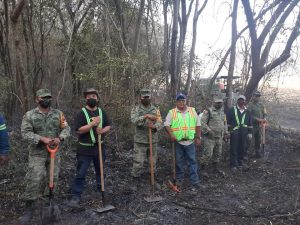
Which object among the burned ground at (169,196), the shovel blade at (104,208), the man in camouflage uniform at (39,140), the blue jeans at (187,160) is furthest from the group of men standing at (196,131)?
the man in camouflage uniform at (39,140)

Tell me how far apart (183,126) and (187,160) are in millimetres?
743

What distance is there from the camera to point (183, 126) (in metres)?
6.93

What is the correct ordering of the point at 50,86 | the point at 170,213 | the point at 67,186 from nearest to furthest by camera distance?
1. the point at 170,213
2. the point at 67,186
3. the point at 50,86

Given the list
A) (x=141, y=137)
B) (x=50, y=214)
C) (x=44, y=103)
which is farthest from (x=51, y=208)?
(x=141, y=137)

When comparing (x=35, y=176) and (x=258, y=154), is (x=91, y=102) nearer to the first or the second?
(x=35, y=176)

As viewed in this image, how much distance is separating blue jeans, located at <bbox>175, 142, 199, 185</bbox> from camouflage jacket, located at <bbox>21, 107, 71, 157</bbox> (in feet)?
8.23

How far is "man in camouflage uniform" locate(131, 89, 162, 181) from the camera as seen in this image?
6.86 meters

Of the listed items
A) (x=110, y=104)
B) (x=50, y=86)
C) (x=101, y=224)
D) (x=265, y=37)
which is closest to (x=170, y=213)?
(x=101, y=224)

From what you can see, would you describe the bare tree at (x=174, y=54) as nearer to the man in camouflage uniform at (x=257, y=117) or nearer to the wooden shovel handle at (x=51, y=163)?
the man in camouflage uniform at (x=257, y=117)

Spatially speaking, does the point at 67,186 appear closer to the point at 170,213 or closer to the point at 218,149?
the point at 170,213

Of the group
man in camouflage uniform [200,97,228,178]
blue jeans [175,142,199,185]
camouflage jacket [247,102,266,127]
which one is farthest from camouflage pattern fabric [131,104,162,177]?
camouflage jacket [247,102,266,127]

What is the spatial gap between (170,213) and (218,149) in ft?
8.89

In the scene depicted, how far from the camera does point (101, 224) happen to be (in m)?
5.27

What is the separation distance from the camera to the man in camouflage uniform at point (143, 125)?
22.5ft
